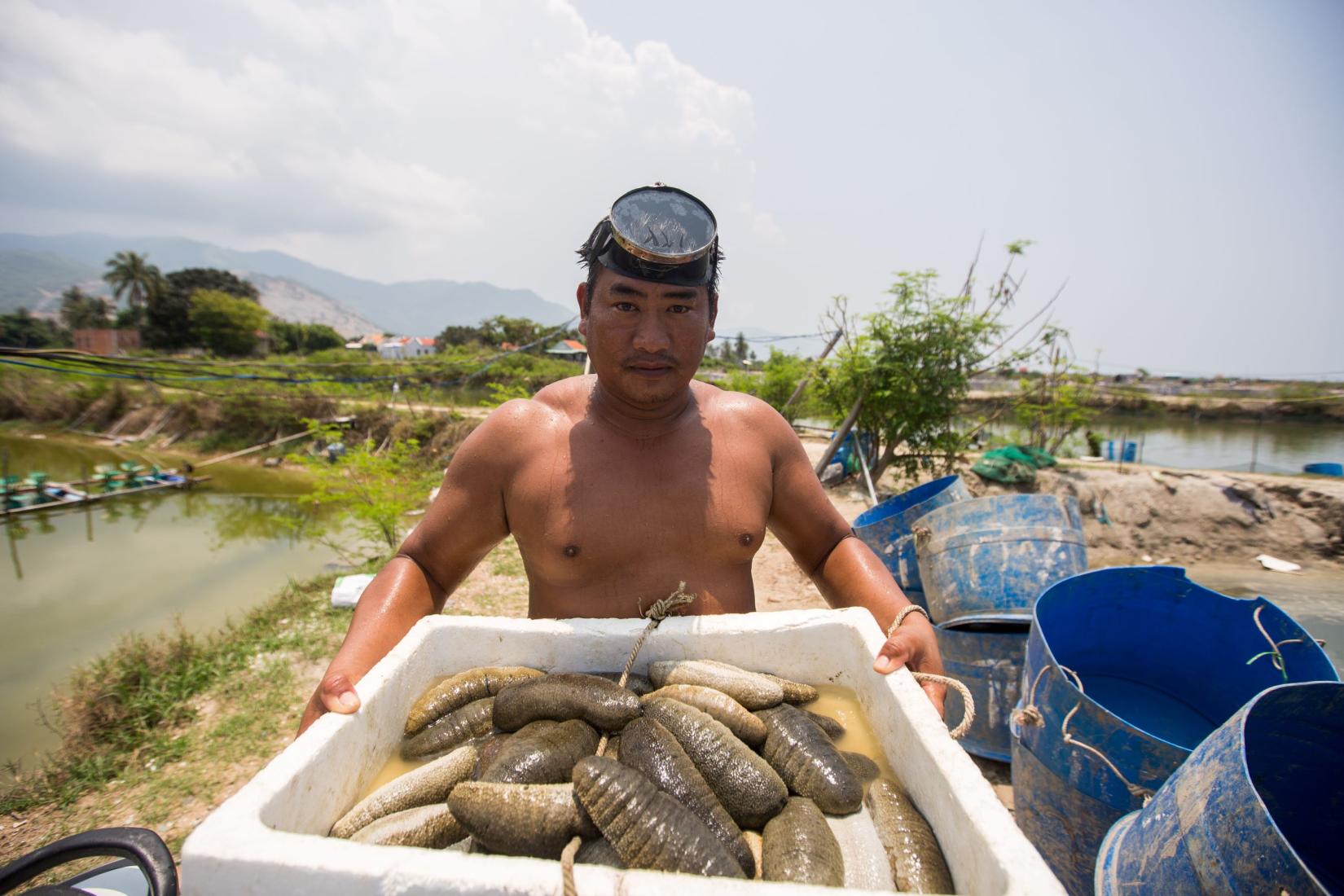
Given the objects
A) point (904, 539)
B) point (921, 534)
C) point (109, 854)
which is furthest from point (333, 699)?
point (904, 539)

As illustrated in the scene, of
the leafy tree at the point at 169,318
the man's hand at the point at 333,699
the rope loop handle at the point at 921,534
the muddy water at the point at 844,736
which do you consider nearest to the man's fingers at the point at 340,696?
the man's hand at the point at 333,699

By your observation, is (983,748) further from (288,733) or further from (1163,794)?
(288,733)

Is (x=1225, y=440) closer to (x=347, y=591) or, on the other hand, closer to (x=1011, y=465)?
(x=1011, y=465)

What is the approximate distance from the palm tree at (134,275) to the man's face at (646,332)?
82.6m

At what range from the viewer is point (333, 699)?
4.53ft

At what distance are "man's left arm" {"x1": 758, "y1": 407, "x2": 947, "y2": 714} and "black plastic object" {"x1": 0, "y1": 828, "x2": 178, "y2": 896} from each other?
2.04 m

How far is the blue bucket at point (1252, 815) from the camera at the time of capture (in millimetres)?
1444

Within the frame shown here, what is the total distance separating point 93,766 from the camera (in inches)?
193

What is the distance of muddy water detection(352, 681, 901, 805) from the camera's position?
1.49m

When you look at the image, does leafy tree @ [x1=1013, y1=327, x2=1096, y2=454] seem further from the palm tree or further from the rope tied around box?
the palm tree

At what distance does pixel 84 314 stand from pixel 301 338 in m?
23.1

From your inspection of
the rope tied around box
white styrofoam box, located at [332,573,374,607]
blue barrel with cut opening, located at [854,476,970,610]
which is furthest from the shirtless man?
white styrofoam box, located at [332,573,374,607]

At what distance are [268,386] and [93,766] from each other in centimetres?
3054

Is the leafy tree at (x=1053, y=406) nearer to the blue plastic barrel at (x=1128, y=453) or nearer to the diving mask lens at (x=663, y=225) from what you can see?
the blue plastic barrel at (x=1128, y=453)
